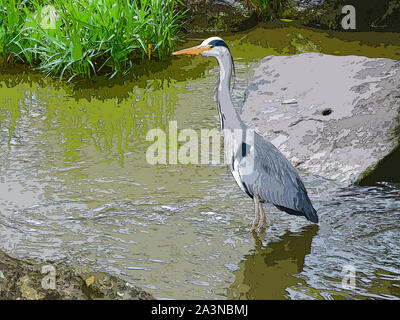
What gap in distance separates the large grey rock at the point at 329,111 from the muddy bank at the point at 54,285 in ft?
7.36

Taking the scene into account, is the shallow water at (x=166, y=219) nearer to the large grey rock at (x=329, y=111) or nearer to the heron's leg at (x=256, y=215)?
the heron's leg at (x=256, y=215)

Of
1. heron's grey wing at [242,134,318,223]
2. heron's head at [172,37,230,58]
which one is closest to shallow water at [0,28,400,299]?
heron's grey wing at [242,134,318,223]

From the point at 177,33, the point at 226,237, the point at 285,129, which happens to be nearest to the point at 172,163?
the point at 285,129

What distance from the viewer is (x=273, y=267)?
12.5 feet

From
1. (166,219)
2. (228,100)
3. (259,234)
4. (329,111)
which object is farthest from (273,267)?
(329,111)

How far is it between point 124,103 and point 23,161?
1.67 meters

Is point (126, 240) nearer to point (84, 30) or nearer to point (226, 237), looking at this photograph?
point (226, 237)

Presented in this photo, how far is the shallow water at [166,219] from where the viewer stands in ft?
12.0

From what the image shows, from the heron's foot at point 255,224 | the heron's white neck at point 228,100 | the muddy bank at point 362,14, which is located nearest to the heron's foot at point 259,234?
the heron's foot at point 255,224

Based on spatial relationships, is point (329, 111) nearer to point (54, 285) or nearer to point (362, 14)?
point (54, 285)

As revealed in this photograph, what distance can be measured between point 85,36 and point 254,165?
3.71 meters

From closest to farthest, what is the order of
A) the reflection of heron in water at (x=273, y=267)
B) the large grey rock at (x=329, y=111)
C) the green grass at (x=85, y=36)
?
the reflection of heron in water at (x=273, y=267), the large grey rock at (x=329, y=111), the green grass at (x=85, y=36)

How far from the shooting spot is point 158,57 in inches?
313
